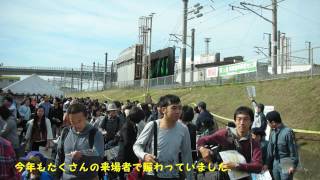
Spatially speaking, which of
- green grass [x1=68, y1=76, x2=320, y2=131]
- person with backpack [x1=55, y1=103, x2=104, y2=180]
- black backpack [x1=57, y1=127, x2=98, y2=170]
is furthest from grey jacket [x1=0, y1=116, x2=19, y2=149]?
green grass [x1=68, y1=76, x2=320, y2=131]

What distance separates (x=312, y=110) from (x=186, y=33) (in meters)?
20.7

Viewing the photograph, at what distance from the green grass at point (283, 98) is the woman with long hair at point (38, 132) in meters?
11.5

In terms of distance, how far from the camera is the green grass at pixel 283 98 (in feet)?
65.6

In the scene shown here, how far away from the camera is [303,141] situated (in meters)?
→ 17.1

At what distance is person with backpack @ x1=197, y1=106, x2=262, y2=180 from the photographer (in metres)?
4.79

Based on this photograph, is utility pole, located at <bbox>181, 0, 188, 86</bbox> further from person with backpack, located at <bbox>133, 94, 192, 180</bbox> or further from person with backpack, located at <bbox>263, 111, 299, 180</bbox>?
person with backpack, located at <bbox>133, 94, 192, 180</bbox>

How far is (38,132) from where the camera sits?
405 inches

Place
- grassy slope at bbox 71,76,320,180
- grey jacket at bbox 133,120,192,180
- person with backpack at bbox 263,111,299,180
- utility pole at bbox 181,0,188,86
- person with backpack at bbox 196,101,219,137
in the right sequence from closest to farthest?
grey jacket at bbox 133,120,192,180 → person with backpack at bbox 263,111,299,180 → person with backpack at bbox 196,101,219,137 → grassy slope at bbox 71,76,320,180 → utility pole at bbox 181,0,188,86

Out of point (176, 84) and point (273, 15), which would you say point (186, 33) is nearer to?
point (176, 84)

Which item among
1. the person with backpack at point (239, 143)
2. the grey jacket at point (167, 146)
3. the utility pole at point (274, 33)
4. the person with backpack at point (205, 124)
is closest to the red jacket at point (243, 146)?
the person with backpack at point (239, 143)

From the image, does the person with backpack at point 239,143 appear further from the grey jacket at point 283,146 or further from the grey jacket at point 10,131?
the grey jacket at point 10,131

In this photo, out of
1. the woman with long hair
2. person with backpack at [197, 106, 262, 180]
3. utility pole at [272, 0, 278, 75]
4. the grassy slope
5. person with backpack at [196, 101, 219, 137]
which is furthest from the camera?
utility pole at [272, 0, 278, 75]

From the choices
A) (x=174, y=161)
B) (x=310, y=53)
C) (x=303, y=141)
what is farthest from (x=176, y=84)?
(x=174, y=161)

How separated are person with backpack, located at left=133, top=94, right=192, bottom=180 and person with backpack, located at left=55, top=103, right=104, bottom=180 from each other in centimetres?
52
